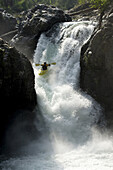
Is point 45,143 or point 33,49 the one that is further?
point 33,49

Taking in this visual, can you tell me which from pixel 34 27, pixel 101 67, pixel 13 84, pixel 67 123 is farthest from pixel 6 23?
pixel 67 123

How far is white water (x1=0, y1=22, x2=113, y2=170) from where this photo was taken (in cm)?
792

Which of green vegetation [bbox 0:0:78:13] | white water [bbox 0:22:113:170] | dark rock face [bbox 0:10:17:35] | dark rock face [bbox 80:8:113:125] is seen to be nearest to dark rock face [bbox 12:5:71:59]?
white water [bbox 0:22:113:170]

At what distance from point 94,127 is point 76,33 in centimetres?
1035

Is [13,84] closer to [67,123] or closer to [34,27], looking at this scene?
[67,123]

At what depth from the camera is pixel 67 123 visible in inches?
439

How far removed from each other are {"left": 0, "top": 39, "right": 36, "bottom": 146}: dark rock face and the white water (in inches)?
70.0

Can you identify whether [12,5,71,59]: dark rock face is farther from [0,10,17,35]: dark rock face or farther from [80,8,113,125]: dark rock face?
[80,8,113,125]: dark rock face

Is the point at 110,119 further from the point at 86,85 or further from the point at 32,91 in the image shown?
the point at 32,91

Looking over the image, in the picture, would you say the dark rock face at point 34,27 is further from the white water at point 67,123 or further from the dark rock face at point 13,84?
the dark rock face at point 13,84

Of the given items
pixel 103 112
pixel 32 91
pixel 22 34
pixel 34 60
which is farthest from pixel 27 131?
pixel 22 34

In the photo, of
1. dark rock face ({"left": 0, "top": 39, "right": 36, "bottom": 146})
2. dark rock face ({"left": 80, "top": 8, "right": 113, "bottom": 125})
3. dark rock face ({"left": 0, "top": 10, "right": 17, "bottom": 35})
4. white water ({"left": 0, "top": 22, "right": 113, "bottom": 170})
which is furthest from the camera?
dark rock face ({"left": 0, "top": 10, "right": 17, "bottom": 35})

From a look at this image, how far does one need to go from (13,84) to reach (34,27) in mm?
15626

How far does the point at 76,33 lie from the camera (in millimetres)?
16609
